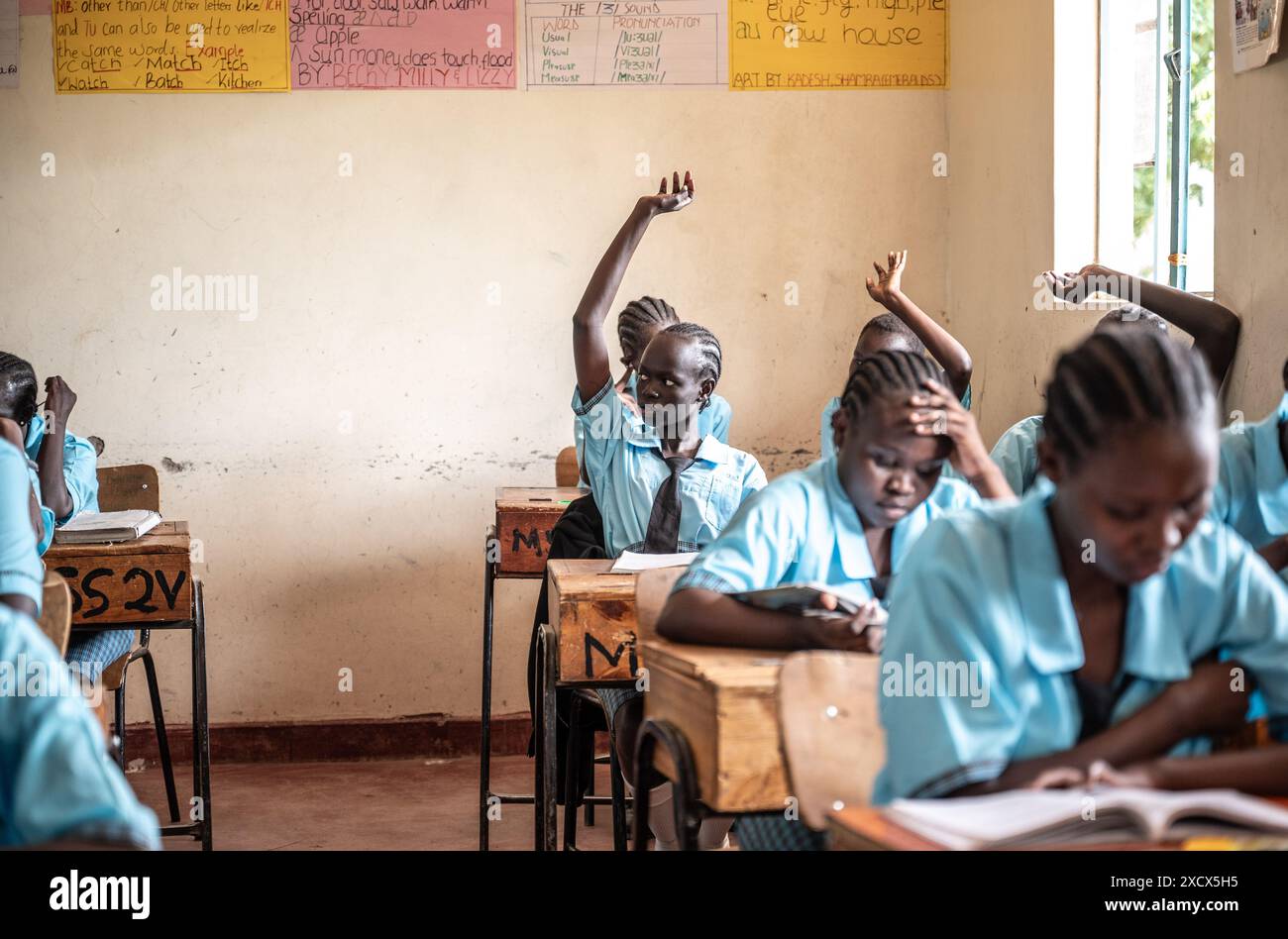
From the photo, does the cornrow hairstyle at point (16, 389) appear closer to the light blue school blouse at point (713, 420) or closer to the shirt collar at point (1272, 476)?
the light blue school blouse at point (713, 420)

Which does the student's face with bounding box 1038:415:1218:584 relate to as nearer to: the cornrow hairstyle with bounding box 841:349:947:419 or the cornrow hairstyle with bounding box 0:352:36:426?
the cornrow hairstyle with bounding box 841:349:947:419

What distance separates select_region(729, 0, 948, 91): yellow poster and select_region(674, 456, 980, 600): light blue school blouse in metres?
3.05

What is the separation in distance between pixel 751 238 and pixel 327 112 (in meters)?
1.55

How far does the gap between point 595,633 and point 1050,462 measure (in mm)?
1303

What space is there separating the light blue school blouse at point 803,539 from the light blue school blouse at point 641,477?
37.3 inches

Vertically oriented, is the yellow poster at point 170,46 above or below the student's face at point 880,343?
above

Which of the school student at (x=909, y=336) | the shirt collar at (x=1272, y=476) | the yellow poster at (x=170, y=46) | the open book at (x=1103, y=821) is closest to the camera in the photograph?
the open book at (x=1103, y=821)

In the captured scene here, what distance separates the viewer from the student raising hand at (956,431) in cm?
197

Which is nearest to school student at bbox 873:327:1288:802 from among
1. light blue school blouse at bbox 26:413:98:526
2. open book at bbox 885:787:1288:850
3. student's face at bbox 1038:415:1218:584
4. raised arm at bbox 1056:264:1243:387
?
student's face at bbox 1038:415:1218:584

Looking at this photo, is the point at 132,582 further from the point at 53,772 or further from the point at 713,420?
the point at 53,772

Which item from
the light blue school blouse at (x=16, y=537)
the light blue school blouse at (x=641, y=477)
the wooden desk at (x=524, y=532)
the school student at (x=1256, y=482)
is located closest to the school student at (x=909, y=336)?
the light blue school blouse at (x=641, y=477)
